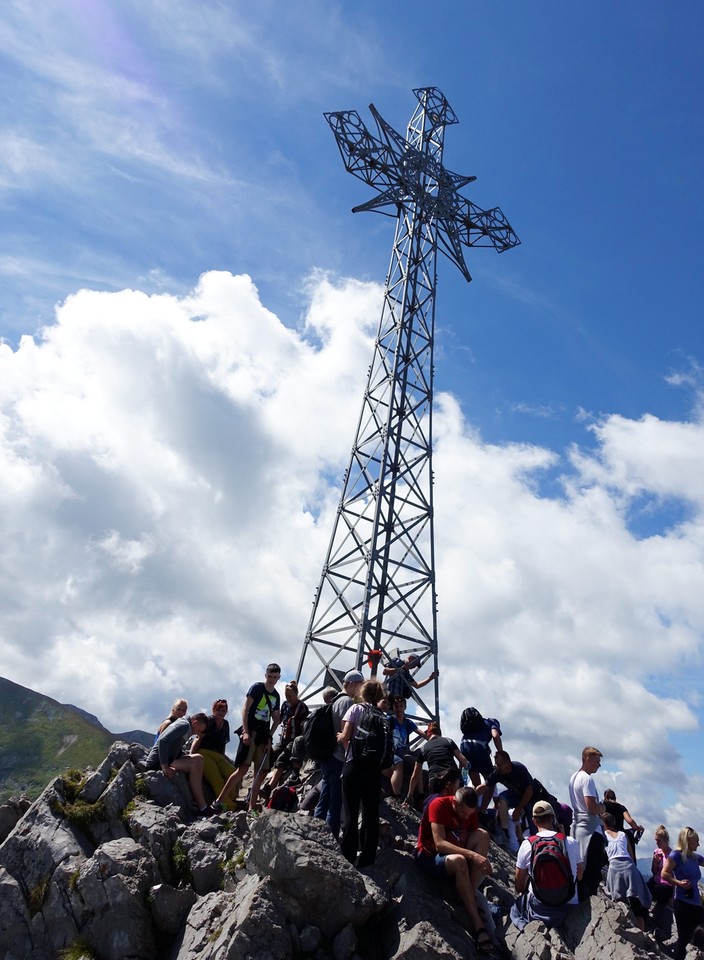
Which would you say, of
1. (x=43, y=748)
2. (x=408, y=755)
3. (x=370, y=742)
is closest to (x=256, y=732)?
(x=408, y=755)

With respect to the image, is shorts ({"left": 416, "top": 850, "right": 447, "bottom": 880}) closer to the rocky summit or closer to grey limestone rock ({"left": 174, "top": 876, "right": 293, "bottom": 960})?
the rocky summit

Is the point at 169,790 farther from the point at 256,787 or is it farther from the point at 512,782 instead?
the point at 512,782

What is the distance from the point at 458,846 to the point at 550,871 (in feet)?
3.23

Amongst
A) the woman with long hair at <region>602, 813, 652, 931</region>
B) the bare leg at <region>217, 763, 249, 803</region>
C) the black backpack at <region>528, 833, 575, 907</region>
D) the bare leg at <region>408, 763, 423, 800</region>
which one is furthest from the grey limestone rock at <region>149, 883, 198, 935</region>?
the woman with long hair at <region>602, 813, 652, 931</region>

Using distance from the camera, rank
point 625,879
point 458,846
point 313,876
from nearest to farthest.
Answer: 1. point 313,876
2. point 458,846
3. point 625,879

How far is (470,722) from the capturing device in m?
10.7

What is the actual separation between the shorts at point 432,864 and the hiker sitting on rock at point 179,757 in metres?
3.62

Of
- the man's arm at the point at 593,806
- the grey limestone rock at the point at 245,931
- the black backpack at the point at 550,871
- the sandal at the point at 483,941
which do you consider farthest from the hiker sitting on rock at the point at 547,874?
the grey limestone rock at the point at 245,931

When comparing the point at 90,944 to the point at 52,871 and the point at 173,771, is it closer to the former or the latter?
the point at 52,871

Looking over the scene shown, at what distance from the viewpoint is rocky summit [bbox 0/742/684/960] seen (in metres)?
6.86

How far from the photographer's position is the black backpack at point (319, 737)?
8461 millimetres

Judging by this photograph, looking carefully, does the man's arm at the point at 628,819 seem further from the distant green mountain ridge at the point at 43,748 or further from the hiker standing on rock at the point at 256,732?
the distant green mountain ridge at the point at 43,748

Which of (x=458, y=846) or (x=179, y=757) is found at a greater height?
(x=179, y=757)

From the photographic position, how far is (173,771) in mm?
10195
